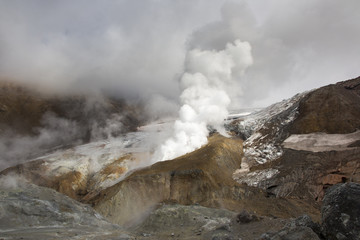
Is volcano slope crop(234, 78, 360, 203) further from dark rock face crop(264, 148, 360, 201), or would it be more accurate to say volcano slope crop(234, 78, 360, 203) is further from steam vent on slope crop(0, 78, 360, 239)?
steam vent on slope crop(0, 78, 360, 239)

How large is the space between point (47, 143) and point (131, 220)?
68.5 meters

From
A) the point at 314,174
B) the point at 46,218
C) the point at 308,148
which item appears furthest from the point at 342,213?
the point at 308,148

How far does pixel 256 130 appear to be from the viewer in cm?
5250

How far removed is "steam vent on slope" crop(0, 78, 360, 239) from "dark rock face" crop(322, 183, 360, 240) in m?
0.04

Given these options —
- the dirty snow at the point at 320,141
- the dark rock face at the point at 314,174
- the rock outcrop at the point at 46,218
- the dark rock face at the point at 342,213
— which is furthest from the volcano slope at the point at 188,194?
the dark rock face at the point at 342,213

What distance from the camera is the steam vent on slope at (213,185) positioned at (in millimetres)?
12977

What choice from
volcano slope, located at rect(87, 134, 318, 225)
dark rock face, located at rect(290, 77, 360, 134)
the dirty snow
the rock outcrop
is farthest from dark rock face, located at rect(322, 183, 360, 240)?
dark rock face, located at rect(290, 77, 360, 134)

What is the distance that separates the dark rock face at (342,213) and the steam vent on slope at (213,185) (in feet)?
0.12

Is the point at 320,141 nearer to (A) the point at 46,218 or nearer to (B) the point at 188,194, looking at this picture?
(B) the point at 188,194

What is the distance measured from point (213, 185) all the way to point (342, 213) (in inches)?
912

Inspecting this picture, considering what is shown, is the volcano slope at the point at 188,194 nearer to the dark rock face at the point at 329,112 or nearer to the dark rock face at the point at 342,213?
the dark rock face at the point at 329,112

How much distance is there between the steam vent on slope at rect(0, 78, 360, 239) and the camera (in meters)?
13.0

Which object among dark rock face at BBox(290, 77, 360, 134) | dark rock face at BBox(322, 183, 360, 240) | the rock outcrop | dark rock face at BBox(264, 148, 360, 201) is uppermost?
dark rock face at BBox(290, 77, 360, 134)

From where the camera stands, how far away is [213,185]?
29.6 metres
